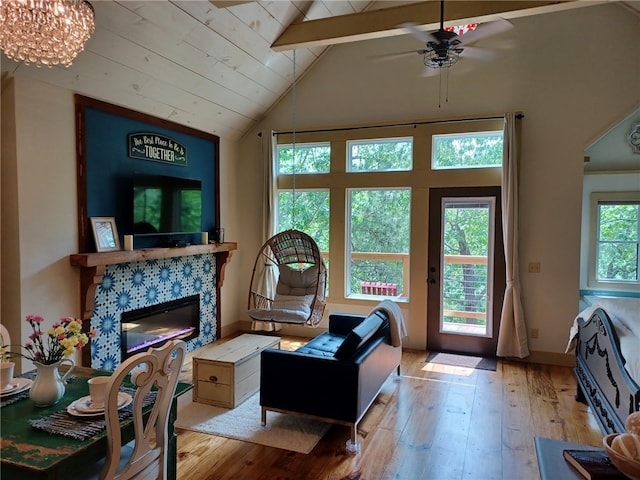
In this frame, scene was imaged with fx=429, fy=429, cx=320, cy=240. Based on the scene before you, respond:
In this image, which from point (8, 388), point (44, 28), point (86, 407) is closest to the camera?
point (86, 407)

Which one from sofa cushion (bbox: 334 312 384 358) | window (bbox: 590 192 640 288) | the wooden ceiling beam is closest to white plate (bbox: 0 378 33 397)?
sofa cushion (bbox: 334 312 384 358)

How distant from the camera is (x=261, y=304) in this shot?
224 inches

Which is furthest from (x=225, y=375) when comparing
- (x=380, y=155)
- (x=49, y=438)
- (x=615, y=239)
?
(x=615, y=239)

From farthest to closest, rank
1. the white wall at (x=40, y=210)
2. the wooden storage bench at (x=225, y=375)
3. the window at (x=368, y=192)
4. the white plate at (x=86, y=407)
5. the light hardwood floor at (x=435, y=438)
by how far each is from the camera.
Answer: the window at (x=368, y=192) → the wooden storage bench at (x=225, y=375) → the white wall at (x=40, y=210) → the light hardwood floor at (x=435, y=438) → the white plate at (x=86, y=407)

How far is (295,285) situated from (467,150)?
262cm

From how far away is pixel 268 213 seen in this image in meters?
5.94

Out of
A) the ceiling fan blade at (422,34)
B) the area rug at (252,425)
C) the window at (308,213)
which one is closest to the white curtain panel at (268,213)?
the window at (308,213)

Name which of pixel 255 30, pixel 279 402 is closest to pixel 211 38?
pixel 255 30

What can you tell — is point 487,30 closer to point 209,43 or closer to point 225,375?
point 209,43

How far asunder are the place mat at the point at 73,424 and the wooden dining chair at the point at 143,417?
9cm

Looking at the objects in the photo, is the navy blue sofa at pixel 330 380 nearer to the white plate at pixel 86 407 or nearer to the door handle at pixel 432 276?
the white plate at pixel 86 407

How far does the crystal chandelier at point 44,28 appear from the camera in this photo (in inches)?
82.6

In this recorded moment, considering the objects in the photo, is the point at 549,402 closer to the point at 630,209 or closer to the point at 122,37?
the point at 630,209

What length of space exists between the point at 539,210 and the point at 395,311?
7.39 feet
